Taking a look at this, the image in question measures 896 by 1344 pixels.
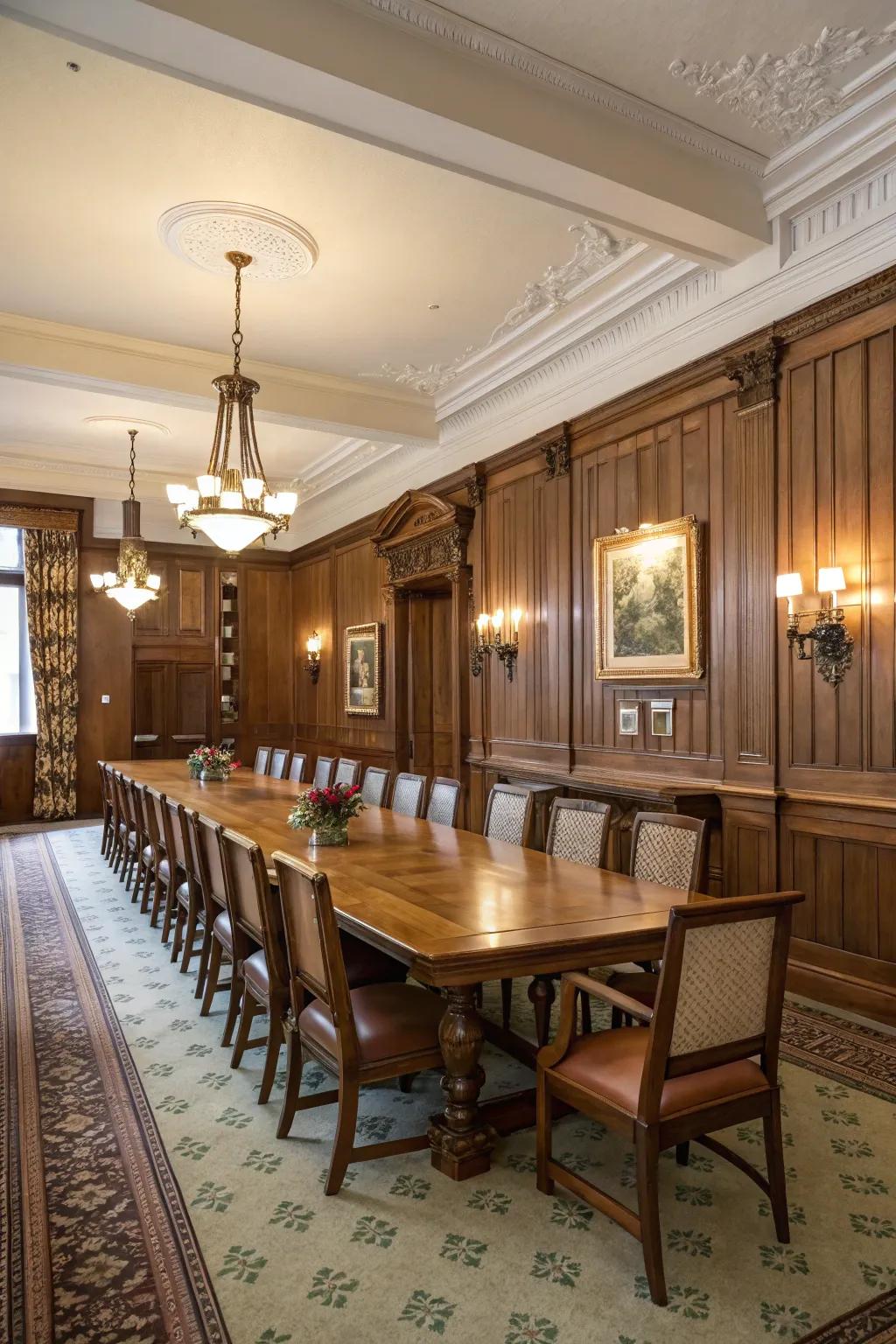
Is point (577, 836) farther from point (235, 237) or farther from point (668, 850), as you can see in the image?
point (235, 237)

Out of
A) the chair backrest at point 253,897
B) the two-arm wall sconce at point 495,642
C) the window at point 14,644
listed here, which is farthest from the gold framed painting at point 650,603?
the window at point 14,644

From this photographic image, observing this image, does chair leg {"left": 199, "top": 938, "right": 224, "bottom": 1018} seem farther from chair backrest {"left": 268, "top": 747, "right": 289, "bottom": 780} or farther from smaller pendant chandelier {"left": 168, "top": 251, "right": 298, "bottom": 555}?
chair backrest {"left": 268, "top": 747, "right": 289, "bottom": 780}

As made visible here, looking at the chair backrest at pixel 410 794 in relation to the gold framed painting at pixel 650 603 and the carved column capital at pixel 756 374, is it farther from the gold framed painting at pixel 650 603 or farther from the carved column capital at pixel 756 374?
the carved column capital at pixel 756 374

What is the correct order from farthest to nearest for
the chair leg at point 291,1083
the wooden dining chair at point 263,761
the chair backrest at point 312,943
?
1. the wooden dining chair at point 263,761
2. the chair leg at point 291,1083
3. the chair backrest at point 312,943

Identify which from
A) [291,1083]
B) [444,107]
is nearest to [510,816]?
[291,1083]

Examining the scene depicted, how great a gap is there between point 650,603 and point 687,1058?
133 inches

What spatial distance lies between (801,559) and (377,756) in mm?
5559

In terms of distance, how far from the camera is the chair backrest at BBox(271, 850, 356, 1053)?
2.41 meters

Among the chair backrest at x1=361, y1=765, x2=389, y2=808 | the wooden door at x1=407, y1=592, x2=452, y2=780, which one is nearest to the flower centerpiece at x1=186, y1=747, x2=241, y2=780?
the chair backrest at x1=361, y1=765, x2=389, y2=808

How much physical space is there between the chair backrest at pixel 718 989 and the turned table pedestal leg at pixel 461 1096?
1.97ft

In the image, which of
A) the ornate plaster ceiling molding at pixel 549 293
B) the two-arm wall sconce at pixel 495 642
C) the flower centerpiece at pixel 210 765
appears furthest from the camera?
the flower centerpiece at pixel 210 765

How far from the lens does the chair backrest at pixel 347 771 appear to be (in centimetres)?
641

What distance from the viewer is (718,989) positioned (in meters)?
2.16

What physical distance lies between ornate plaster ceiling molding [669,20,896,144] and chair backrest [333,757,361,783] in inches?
177
